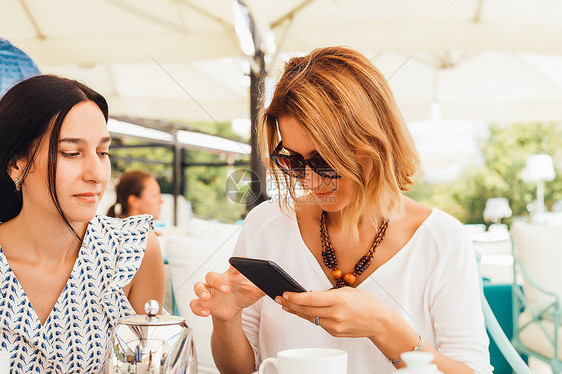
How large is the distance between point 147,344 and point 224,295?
0.34 metres

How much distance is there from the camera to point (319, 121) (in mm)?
1255

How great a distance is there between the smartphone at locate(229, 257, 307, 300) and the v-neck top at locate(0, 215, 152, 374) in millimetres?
442

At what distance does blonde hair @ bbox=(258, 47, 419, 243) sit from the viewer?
1266 millimetres

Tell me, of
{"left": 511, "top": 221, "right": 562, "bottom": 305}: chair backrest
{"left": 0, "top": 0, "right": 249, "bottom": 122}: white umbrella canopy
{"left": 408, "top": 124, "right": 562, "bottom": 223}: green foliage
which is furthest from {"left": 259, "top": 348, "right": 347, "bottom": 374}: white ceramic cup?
{"left": 408, "top": 124, "right": 562, "bottom": 223}: green foliage

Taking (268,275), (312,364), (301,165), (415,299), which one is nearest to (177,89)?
(301,165)

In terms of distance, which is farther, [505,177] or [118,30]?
[505,177]

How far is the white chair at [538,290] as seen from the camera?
2850mm

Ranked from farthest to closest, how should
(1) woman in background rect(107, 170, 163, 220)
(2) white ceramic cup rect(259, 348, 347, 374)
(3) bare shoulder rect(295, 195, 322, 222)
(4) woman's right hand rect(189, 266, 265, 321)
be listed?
(1) woman in background rect(107, 170, 163, 220) < (3) bare shoulder rect(295, 195, 322, 222) < (4) woman's right hand rect(189, 266, 265, 321) < (2) white ceramic cup rect(259, 348, 347, 374)

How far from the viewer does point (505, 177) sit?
19.2 m

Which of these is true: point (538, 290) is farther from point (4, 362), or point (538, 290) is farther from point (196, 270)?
point (4, 362)

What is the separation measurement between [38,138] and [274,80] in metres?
0.58

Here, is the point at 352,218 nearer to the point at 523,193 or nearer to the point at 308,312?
the point at 308,312

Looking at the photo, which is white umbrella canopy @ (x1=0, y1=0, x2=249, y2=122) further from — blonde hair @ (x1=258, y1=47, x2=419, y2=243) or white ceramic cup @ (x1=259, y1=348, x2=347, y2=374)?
white ceramic cup @ (x1=259, y1=348, x2=347, y2=374)

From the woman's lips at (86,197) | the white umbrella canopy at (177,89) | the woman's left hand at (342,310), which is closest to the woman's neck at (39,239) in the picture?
the woman's lips at (86,197)
